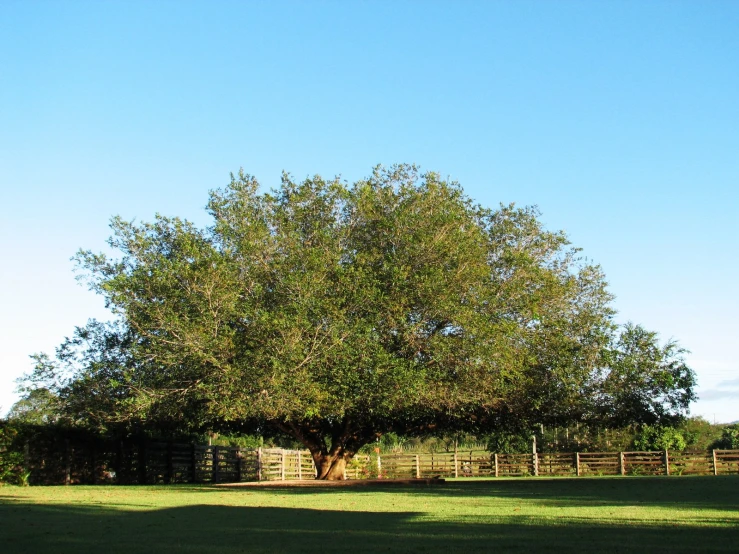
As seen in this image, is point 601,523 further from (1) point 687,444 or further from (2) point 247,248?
(1) point 687,444

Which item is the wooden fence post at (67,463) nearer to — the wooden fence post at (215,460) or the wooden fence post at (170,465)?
the wooden fence post at (170,465)

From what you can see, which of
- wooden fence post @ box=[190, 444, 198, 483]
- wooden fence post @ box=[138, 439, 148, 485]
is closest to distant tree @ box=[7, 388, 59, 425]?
wooden fence post @ box=[138, 439, 148, 485]

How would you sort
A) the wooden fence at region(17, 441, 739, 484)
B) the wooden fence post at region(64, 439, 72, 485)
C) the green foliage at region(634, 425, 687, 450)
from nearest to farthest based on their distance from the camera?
the wooden fence post at region(64, 439, 72, 485) < the wooden fence at region(17, 441, 739, 484) < the green foliage at region(634, 425, 687, 450)

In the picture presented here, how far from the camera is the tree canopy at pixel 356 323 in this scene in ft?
69.6

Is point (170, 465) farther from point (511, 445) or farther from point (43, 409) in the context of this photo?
point (511, 445)

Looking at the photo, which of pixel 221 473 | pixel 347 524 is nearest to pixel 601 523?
pixel 347 524

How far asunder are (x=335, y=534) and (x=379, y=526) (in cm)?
105

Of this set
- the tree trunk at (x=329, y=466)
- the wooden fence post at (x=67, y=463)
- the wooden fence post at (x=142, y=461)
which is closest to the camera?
the wooden fence post at (x=67, y=463)

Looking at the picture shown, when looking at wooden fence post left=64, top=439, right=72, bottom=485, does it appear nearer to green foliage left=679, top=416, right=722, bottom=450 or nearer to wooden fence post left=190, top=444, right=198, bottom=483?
wooden fence post left=190, top=444, right=198, bottom=483

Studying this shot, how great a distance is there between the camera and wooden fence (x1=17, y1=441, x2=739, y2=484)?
2765 cm

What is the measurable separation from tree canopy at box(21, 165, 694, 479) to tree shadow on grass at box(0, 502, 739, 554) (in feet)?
30.7

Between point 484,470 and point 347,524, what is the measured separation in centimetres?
3251

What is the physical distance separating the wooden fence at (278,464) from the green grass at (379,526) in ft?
44.1

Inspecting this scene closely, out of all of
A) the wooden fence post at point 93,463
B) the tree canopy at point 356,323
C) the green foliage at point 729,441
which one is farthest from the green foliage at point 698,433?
the wooden fence post at point 93,463
